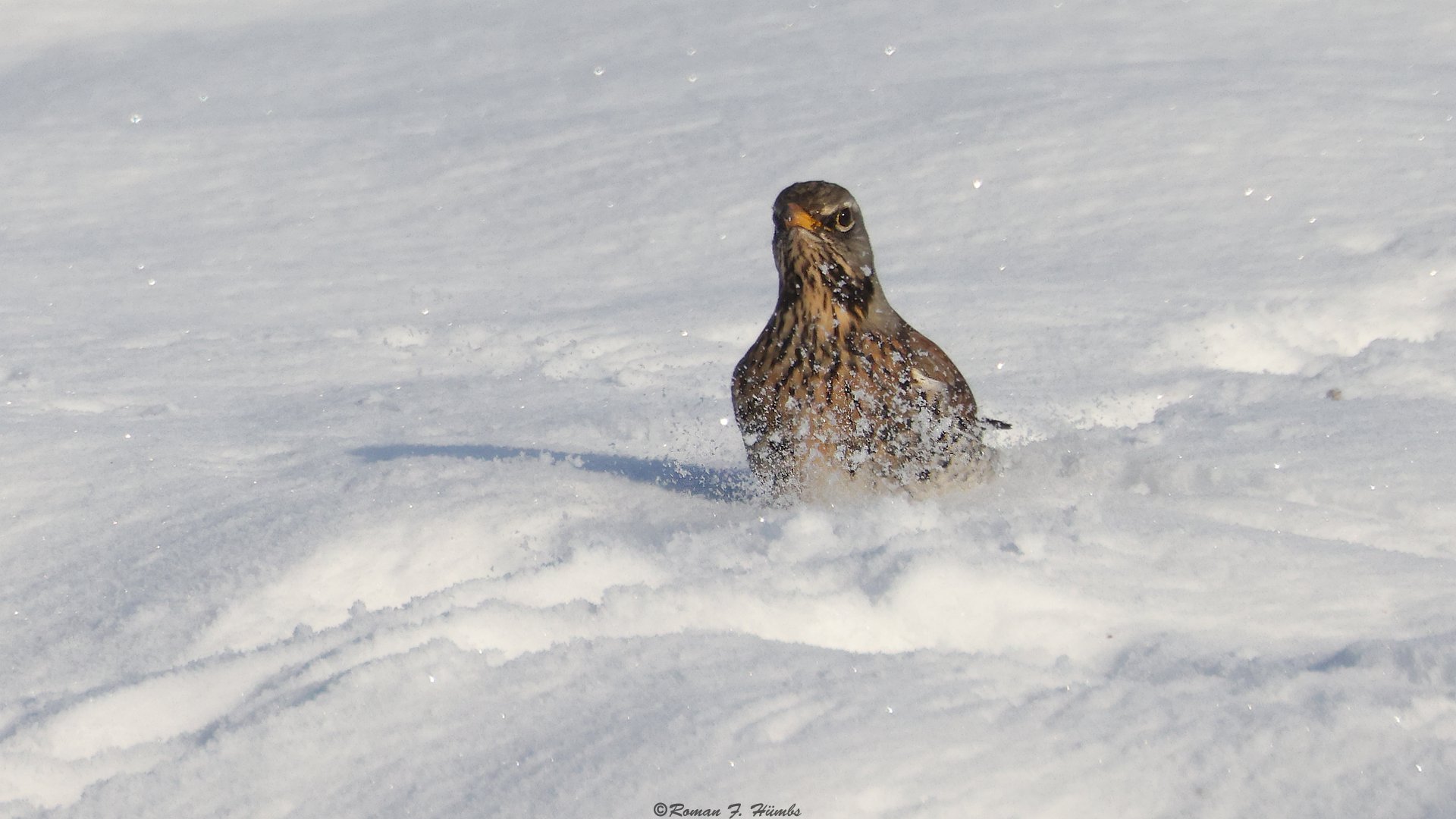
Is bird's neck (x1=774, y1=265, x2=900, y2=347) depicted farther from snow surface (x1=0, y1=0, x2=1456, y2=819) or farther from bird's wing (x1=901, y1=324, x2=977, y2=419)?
snow surface (x1=0, y1=0, x2=1456, y2=819)

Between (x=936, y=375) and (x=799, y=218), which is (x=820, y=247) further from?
(x=936, y=375)

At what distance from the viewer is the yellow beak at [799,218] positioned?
3762 millimetres

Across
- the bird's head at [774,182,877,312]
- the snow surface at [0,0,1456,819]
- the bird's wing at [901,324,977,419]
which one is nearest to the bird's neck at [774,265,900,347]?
the bird's head at [774,182,877,312]

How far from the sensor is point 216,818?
2.36 metres

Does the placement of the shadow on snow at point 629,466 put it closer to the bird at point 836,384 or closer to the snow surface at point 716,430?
the snow surface at point 716,430

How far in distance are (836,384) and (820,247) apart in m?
0.36

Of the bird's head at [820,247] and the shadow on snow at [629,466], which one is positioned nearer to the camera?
the bird's head at [820,247]

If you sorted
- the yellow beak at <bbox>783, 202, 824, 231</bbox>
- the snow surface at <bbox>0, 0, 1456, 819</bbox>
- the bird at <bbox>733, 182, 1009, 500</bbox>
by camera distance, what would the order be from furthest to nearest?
the yellow beak at <bbox>783, 202, 824, 231</bbox>
the bird at <bbox>733, 182, 1009, 500</bbox>
the snow surface at <bbox>0, 0, 1456, 819</bbox>

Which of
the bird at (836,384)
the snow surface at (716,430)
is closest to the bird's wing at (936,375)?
the bird at (836,384)

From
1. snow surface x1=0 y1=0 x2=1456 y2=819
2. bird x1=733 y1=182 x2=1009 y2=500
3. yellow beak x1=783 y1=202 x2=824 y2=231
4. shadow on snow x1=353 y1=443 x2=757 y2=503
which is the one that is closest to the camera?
snow surface x1=0 y1=0 x2=1456 y2=819

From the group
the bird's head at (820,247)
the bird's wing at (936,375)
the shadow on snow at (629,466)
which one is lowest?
the shadow on snow at (629,466)

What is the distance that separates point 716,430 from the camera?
4758 mm

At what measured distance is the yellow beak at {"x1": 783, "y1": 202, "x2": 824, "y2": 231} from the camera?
12.3ft

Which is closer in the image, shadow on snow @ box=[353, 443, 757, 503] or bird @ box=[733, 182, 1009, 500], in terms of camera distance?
bird @ box=[733, 182, 1009, 500]
